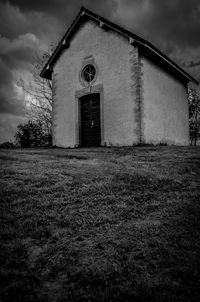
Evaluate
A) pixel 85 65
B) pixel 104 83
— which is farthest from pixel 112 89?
pixel 85 65

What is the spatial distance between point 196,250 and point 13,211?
234 centimetres

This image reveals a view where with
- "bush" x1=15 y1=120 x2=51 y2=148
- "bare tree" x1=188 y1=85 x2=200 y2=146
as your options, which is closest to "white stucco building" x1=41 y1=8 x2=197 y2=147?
"bush" x1=15 y1=120 x2=51 y2=148

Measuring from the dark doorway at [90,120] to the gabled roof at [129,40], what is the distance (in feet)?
9.82

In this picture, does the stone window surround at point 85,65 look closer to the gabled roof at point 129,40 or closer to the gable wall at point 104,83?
the gable wall at point 104,83

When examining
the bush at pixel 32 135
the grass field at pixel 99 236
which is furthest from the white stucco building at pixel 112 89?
the grass field at pixel 99 236

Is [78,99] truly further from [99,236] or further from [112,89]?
[99,236]

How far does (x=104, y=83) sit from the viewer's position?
11891 mm

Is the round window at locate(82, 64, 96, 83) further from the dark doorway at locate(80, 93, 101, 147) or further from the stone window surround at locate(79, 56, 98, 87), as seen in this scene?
the dark doorway at locate(80, 93, 101, 147)

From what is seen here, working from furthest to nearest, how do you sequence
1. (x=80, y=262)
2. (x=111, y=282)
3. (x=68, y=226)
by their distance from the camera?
1. (x=68, y=226)
2. (x=80, y=262)
3. (x=111, y=282)

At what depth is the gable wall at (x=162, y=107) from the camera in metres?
11.2

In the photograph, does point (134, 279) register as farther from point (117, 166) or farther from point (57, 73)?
point (57, 73)

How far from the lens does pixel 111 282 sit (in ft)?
6.97

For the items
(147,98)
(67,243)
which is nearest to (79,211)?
(67,243)

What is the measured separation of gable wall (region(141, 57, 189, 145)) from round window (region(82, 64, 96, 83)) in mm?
2583
